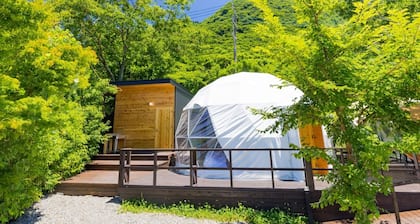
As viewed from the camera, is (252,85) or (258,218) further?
(252,85)

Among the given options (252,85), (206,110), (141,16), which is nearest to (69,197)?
(206,110)

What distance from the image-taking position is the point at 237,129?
21.8 ft

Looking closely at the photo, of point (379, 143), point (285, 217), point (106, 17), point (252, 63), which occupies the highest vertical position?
point (106, 17)

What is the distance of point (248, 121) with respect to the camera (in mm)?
6637

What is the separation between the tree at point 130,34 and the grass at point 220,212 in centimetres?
1306

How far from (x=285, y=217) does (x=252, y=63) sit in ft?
42.5

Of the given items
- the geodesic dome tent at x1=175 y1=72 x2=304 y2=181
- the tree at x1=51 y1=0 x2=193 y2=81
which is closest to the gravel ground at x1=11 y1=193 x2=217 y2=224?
the geodesic dome tent at x1=175 y1=72 x2=304 y2=181

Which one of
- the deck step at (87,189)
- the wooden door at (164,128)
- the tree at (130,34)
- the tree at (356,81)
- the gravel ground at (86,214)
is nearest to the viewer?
the tree at (356,81)

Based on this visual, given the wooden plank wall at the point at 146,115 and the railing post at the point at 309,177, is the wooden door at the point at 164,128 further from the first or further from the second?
the railing post at the point at 309,177

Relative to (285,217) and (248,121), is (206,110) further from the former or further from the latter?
(285,217)

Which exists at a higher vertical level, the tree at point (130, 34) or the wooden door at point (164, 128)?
the tree at point (130, 34)

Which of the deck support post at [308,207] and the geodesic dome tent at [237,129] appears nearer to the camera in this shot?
the deck support post at [308,207]

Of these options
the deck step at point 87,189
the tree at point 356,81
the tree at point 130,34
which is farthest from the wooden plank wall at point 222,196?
the tree at point 130,34

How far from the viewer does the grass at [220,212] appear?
443 cm
